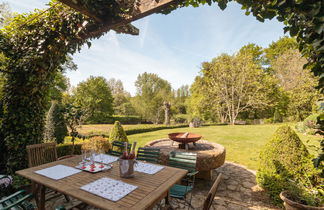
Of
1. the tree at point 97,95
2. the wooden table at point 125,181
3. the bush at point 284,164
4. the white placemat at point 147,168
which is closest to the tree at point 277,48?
the tree at point 97,95

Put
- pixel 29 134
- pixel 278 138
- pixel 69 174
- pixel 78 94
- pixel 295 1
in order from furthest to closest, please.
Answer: pixel 78 94 → pixel 29 134 → pixel 278 138 → pixel 69 174 → pixel 295 1

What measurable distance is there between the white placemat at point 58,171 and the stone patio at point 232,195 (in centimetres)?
111

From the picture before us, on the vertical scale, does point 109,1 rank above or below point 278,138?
above

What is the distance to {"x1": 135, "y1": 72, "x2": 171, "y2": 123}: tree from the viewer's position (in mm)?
22203

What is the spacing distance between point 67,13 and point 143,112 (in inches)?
779

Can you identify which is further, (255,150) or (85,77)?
(85,77)

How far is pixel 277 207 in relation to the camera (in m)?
3.01

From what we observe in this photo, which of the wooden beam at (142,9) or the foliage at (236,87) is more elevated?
the foliage at (236,87)

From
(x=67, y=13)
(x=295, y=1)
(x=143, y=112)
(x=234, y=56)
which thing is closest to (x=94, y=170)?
(x=295, y=1)

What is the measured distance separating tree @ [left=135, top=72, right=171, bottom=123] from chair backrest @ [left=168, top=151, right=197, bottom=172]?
59.7 feet

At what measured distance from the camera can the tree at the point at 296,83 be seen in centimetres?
1497

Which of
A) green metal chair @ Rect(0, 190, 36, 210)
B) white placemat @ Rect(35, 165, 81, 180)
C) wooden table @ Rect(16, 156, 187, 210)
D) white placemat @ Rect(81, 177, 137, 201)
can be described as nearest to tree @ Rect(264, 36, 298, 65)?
wooden table @ Rect(16, 156, 187, 210)

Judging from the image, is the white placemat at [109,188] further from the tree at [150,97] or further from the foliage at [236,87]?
the tree at [150,97]

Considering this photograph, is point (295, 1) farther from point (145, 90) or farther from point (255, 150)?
point (145, 90)
